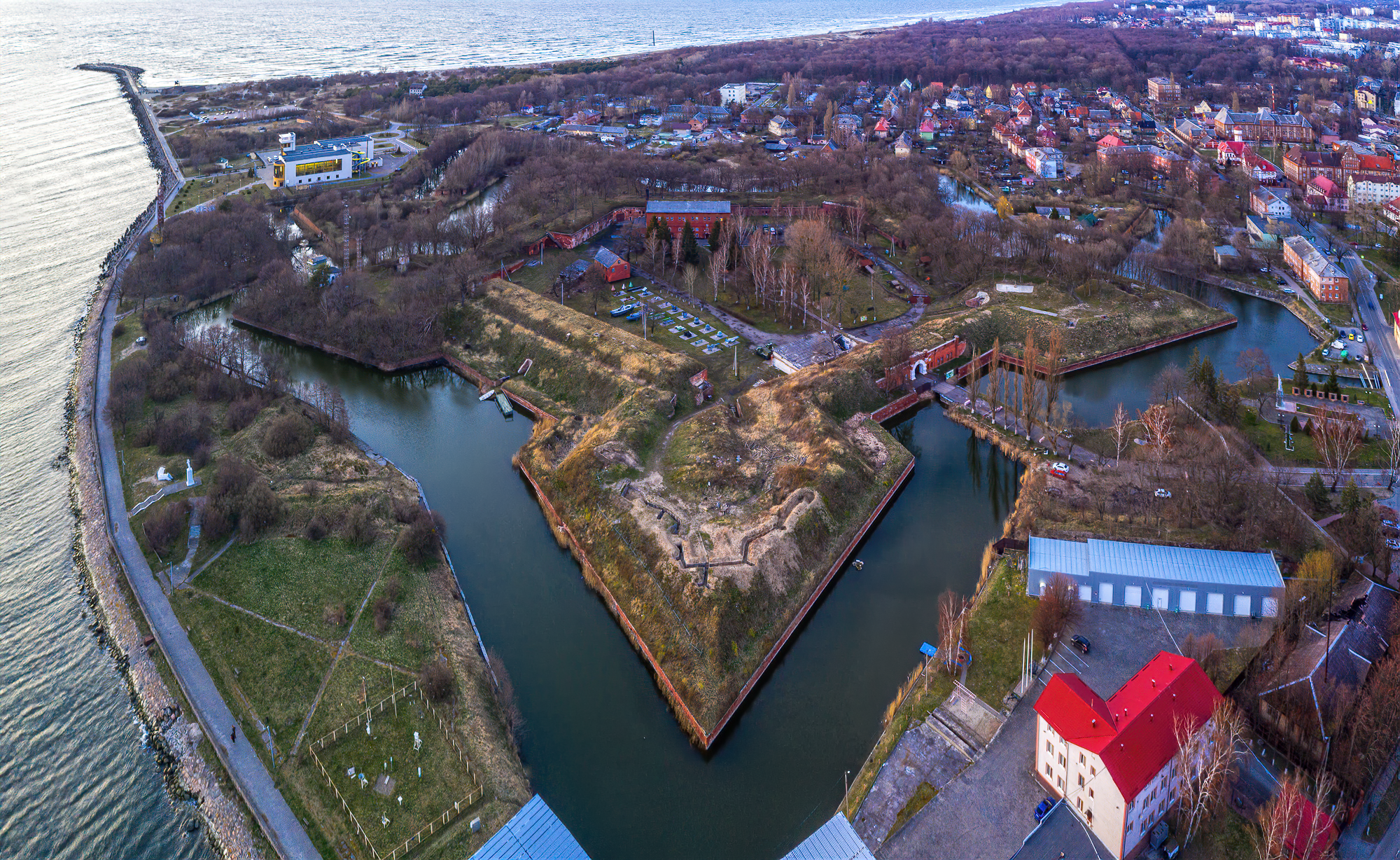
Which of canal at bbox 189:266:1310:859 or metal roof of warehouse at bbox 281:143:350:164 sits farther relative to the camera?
metal roof of warehouse at bbox 281:143:350:164

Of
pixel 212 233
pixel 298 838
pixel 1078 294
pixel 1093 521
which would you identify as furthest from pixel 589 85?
pixel 298 838

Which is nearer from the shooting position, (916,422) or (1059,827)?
(1059,827)

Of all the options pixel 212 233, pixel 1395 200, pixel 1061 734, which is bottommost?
pixel 1395 200

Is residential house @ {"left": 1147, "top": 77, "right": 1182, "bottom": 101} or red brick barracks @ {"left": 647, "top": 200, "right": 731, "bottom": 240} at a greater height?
red brick barracks @ {"left": 647, "top": 200, "right": 731, "bottom": 240}

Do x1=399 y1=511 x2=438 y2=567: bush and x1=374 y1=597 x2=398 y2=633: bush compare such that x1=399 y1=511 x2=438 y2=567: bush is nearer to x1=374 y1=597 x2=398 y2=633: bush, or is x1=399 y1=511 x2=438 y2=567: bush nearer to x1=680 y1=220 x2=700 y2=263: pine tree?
x1=374 y1=597 x2=398 y2=633: bush

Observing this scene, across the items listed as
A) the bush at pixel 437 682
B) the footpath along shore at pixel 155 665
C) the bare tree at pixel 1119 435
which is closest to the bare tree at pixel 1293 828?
the bare tree at pixel 1119 435

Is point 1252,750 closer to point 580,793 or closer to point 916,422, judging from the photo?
point 580,793

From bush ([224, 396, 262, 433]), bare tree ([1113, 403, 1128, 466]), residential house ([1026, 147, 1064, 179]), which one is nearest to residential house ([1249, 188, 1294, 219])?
residential house ([1026, 147, 1064, 179])

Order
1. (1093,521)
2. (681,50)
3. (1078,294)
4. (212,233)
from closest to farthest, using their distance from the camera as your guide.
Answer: (1093,521)
(1078,294)
(212,233)
(681,50)
